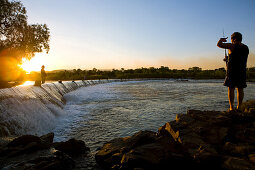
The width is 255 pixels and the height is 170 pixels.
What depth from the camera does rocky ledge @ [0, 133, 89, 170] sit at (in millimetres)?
3660

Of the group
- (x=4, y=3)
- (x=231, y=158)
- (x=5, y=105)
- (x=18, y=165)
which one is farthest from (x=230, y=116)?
(x=4, y=3)

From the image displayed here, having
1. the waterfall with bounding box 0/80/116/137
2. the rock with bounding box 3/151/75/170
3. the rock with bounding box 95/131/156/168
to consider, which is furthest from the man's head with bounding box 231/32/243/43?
the waterfall with bounding box 0/80/116/137

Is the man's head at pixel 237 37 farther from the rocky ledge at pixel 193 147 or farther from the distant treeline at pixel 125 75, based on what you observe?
the distant treeline at pixel 125 75

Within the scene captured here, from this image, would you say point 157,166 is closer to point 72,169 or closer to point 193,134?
point 193,134

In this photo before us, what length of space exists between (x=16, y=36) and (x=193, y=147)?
2847 cm

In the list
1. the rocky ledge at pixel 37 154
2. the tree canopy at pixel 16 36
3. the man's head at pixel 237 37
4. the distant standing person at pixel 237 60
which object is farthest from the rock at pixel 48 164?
the tree canopy at pixel 16 36

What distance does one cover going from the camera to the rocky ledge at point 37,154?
144 inches

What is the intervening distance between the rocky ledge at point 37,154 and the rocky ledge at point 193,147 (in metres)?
0.89

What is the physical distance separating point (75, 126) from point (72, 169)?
425 centimetres

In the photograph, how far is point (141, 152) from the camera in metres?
3.76

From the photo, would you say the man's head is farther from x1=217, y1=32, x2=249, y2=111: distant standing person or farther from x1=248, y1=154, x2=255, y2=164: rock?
x1=248, y1=154, x2=255, y2=164: rock

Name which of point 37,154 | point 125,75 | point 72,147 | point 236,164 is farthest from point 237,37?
point 125,75

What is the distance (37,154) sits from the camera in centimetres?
448

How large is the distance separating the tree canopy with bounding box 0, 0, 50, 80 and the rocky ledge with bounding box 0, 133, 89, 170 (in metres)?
24.5
